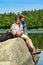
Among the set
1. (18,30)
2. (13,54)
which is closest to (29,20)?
(18,30)

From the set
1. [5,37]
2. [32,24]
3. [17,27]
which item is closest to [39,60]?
[17,27]

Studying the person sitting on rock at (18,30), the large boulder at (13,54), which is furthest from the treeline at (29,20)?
the large boulder at (13,54)

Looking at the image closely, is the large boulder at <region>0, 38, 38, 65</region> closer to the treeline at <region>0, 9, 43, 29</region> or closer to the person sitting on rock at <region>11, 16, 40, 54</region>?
the person sitting on rock at <region>11, 16, 40, 54</region>

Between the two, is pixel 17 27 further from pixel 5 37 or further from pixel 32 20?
pixel 32 20

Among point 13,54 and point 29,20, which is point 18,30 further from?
point 29,20

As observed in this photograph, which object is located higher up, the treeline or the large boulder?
the large boulder

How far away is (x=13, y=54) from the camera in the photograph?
7.15 m

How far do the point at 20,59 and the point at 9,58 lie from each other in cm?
55

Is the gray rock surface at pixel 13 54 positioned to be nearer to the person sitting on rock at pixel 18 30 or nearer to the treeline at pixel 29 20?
the person sitting on rock at pixel 18 30

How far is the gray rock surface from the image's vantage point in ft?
22.9

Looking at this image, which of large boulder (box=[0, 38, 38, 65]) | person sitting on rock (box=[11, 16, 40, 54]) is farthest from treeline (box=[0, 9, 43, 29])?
large boulder (box=[0, 38, 38, 65])

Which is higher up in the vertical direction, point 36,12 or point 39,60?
point 39,60

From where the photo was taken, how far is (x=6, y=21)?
4200 inches

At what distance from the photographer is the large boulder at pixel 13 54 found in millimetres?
6992
